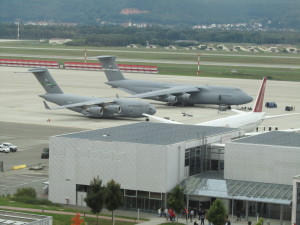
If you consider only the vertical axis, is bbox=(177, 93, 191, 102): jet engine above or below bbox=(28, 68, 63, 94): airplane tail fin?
below

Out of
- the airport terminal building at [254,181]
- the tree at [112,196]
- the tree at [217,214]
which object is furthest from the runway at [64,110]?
the tree at [217,214]

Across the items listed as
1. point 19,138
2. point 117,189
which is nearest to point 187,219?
point 117,189

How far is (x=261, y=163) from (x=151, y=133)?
35.7ft

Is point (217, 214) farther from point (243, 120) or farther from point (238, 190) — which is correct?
point (243, 120)

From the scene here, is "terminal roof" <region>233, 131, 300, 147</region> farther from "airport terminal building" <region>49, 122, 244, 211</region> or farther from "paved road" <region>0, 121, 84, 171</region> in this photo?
"paved road" <region>0, 121, 84, 171</region>

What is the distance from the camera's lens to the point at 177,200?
5759cm

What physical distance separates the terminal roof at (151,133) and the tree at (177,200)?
641cm

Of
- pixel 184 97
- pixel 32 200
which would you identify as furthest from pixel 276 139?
pixel 184 97

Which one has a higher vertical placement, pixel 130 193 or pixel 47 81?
pixel 47 81

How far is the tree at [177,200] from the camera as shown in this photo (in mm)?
57500

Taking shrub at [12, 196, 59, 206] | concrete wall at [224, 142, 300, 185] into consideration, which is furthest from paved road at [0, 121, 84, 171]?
concrete wall at [224, 142, 300, 185]

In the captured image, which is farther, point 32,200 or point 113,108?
point 113,108

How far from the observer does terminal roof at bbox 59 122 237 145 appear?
6512 centimetres

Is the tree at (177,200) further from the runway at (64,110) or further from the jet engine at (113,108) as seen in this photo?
the jet engine at (113,108)
